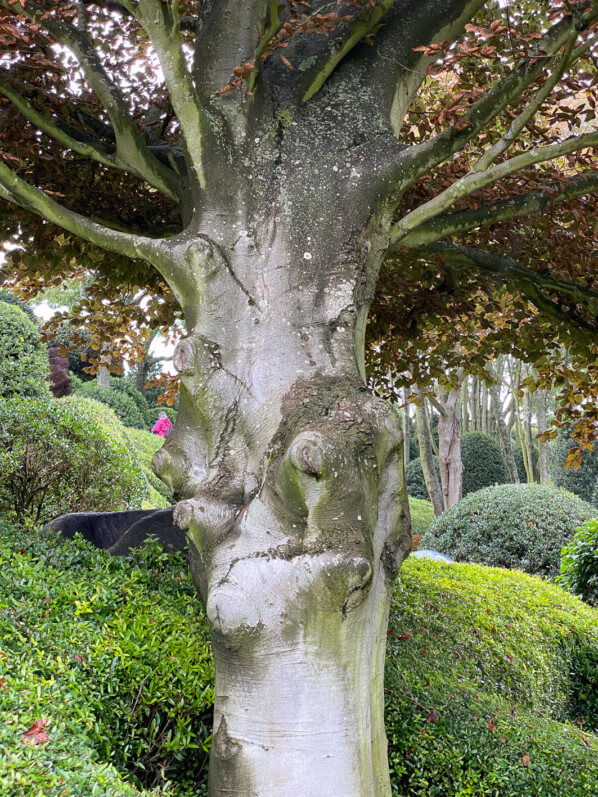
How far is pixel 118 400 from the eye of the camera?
17.6 meters

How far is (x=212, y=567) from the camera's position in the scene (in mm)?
2576

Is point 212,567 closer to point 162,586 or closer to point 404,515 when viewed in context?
point 404,515

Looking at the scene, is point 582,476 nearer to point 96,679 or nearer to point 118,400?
point 118,400

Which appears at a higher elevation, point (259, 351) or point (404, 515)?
point (259, 351)

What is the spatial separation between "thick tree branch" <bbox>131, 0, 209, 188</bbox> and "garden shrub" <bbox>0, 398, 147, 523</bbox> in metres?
3.51

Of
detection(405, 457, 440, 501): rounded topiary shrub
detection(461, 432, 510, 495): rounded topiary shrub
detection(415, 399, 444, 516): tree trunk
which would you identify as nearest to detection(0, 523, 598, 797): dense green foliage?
detection(415, 399, 444, 516): tree trunk

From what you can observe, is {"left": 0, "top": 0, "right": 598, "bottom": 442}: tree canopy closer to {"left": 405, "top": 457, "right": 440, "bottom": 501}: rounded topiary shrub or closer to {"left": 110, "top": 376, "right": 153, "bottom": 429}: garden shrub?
{"left": 110, "top": 376, "right": 153, "bottom": 429}: garden shrub

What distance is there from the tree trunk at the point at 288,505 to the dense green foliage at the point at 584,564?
17.3 ft

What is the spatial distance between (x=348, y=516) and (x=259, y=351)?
2.66ft

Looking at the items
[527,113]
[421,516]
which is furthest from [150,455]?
[527,113]

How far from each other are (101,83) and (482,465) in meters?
15.9

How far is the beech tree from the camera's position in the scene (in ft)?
7.76

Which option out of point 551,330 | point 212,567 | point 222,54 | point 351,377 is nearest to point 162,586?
point 212,567

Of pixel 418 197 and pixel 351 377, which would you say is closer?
pixel 351 377
